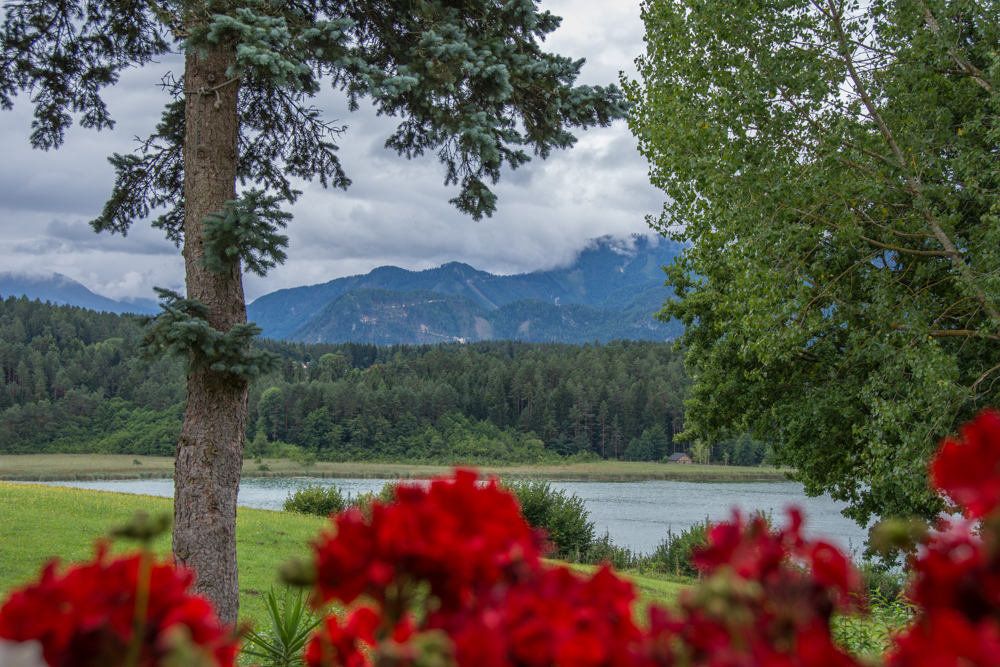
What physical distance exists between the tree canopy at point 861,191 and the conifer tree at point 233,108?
153 inches

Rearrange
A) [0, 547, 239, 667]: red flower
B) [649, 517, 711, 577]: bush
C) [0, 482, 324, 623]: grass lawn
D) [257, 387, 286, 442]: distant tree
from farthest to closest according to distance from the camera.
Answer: [257, 387, 286, 442]: distant tree
[649, 517, 711, 577]: bush
[0, 482, 324, 623]: grass lawn
[0, 547, 239, 667]: red flower

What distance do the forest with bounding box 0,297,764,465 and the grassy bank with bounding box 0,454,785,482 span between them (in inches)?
220

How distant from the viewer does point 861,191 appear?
30.6ft

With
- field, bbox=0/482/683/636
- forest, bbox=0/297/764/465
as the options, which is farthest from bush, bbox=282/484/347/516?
forest, bbox=0/297/764/465

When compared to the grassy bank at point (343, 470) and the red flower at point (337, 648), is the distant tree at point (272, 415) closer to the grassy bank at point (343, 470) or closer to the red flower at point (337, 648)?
the grassy bank at point (343, 470)

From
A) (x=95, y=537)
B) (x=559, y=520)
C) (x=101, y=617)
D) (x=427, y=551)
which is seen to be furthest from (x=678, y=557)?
(x=101, y=617)

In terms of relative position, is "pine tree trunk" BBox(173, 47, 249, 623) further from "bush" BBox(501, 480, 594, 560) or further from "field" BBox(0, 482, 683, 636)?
"bush" BBox(501, 480, 594, 560)

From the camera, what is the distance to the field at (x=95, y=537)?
1030 centimetres

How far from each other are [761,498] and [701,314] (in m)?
34.4

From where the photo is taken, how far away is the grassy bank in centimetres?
5841

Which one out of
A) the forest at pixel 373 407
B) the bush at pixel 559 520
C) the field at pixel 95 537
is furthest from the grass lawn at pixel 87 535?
the forest at pixel 373 407

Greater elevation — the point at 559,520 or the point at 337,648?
the point at 337,648

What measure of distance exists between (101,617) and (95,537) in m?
14.5

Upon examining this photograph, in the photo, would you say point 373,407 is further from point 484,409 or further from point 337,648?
point 337,648
